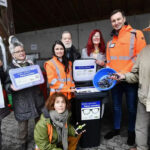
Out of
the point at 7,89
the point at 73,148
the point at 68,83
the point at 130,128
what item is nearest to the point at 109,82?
the point at 68,83

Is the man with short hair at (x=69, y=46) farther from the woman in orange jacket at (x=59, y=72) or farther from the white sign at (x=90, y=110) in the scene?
the white sign at (x=90, y=110)

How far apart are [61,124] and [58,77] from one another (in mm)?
615

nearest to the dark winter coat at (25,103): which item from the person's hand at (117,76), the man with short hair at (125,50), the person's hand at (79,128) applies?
the person's hand at (79,128)

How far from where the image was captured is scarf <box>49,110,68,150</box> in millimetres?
1812

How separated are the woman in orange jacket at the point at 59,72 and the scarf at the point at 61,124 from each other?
1.04 feet

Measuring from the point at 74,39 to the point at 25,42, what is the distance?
2306 mm

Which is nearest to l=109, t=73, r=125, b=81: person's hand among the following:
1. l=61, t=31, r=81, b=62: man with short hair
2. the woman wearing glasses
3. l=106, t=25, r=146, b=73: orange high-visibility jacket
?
l=106, t=25, r=146, b=73: orange high-visibility jacket

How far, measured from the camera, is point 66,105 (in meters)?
1.94

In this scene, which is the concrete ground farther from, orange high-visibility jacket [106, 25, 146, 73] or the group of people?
orange high-visibility jacket [106, 25, 146, 73]

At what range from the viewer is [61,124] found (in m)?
1.83

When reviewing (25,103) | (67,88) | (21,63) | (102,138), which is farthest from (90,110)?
(21,63)

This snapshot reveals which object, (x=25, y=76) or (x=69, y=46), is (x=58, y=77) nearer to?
(x=25, y=76)

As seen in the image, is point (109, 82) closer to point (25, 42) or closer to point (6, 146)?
point (6, 146)

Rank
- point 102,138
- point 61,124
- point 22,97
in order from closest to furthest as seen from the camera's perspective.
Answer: point 61,124 < point 22,97 < point 102,138
